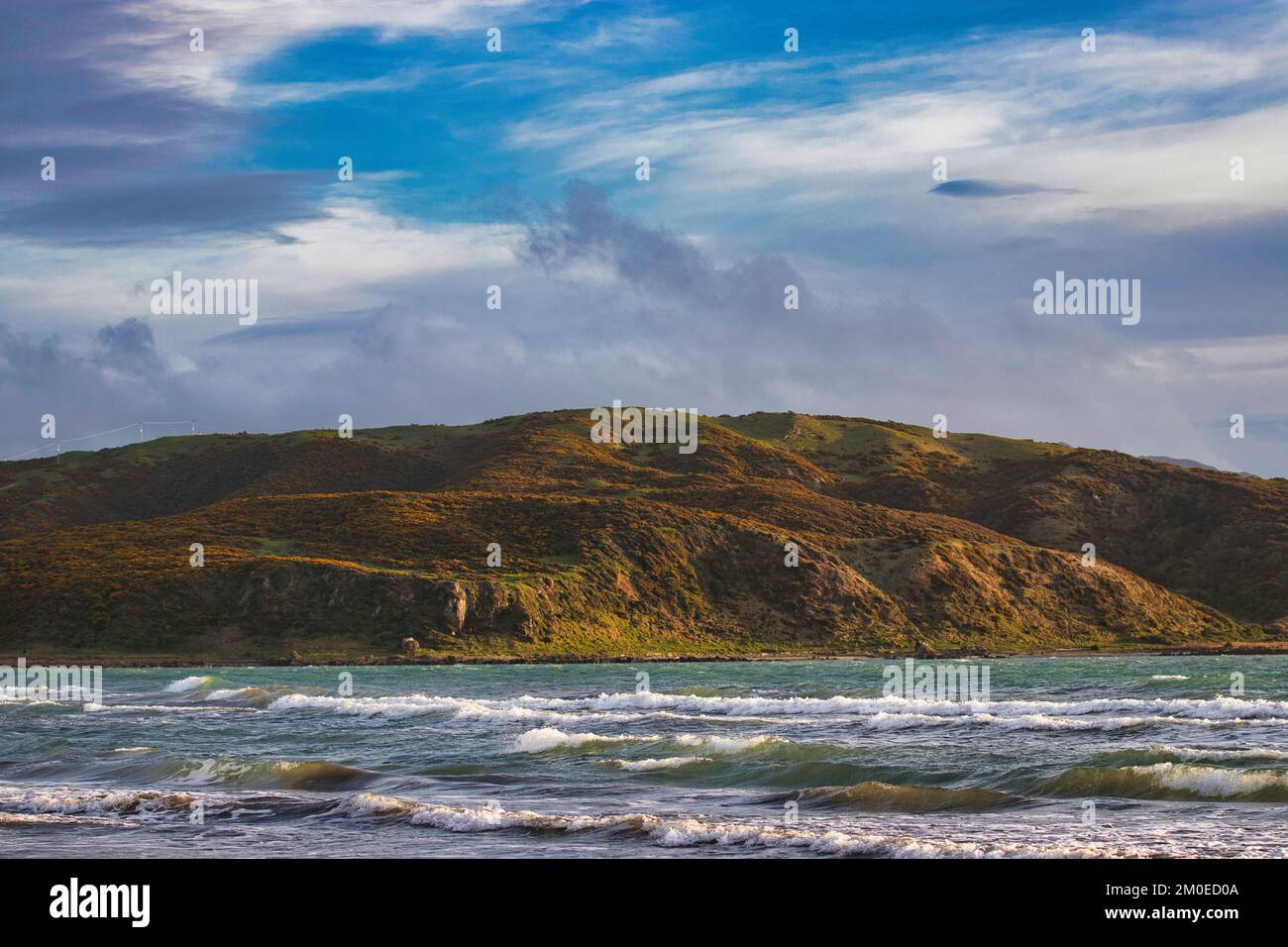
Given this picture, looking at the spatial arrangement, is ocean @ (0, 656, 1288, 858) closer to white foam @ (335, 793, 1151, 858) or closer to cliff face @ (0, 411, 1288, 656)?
white foam @ (335, 793, 1151, 858)

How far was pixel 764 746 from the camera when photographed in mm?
28047

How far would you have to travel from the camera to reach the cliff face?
9181 centimetres

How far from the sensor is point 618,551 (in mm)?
105375

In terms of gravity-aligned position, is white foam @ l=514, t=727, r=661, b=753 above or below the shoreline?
above

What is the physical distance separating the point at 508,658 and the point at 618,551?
20788mm

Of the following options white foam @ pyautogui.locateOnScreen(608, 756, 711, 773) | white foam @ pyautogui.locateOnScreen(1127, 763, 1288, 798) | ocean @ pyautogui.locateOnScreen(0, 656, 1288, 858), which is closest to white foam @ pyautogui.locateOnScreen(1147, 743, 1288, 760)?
ocean @ pyautogui.locateOnScreen(0, 656, 1288, 858)

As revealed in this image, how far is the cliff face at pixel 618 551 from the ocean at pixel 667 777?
4594 cm

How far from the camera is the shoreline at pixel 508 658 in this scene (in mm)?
83125

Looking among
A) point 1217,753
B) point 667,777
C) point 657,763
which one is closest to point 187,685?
point 657,763

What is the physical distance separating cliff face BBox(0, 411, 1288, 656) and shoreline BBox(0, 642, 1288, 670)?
2196 millimetres

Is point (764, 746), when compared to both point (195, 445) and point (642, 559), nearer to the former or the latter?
point (642, 559)

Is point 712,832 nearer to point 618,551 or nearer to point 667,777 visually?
point 667,777

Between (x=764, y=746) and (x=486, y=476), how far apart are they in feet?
373
